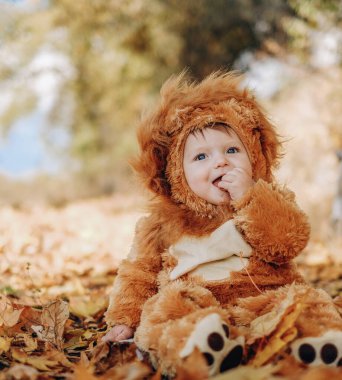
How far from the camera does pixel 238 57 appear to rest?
37.2ft

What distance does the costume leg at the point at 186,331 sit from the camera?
152 centimetres

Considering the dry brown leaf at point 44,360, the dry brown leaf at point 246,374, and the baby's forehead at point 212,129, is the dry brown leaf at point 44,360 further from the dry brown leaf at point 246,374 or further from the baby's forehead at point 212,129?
the baby's forehead at point 212,129

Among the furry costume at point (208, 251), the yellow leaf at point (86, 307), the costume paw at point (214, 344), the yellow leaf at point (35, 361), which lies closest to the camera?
the costume paw at point (214, 344)

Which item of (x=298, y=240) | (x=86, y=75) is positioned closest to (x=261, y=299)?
(x=298, y=240)

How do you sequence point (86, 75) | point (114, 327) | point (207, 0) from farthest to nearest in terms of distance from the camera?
point (86, 75)
point (207, 0)
point (114, 327)

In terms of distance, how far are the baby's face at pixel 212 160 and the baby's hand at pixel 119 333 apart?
0.66 metres

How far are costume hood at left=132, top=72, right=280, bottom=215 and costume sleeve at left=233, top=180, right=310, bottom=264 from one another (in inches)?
9.4

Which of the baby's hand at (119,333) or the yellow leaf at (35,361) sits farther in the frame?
the baby's hand at (119,333)

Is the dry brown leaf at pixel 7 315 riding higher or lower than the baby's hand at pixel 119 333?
higher

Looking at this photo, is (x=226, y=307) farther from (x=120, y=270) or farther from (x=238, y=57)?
(x=238, y=57)

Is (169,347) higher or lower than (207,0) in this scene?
lower

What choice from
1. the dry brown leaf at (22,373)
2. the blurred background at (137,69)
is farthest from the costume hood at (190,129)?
the blurred background at (137,69)

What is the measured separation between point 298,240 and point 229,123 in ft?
2.00

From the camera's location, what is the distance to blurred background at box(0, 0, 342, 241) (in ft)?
24.8
